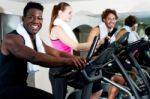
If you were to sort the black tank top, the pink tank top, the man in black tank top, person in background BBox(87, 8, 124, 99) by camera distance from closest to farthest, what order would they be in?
the man in black tank top < the black tank top < the pink tank top < person in background BBox(87, 8, 124, 99)

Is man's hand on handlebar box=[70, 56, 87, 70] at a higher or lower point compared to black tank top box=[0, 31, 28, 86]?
higher

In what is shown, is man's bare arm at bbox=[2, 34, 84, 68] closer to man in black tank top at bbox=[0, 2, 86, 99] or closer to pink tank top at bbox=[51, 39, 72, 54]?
man in black tank top at bbox=[0, 2, 86, 99]

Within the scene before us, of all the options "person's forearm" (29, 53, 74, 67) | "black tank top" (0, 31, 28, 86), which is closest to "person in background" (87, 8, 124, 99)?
"black tank top" (0, 31, 28, 86)

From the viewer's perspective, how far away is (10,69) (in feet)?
6.29

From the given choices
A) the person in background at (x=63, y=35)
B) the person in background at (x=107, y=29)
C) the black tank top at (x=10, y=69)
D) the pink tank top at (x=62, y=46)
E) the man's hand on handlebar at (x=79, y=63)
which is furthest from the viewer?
the person in background at (x=107, y=29)

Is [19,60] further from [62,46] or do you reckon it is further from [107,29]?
[107,29]

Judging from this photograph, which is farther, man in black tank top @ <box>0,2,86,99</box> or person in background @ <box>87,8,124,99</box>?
person in background @ <box>87,8,124,99</box>

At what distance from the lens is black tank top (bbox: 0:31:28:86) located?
191 cm

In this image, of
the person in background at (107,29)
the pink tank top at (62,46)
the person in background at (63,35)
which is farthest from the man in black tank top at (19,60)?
the person in background at (107,29)

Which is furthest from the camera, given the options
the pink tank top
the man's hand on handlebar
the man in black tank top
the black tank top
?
the pink tank top

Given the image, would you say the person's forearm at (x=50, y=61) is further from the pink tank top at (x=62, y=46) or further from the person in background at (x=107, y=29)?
the person in background at (x=107, y=29)

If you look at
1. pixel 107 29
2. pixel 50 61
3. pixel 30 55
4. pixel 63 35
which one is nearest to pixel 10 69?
pixel 30 55

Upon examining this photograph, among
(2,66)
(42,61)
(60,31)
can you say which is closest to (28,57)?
(42,61)

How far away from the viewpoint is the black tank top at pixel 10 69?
1.91m
